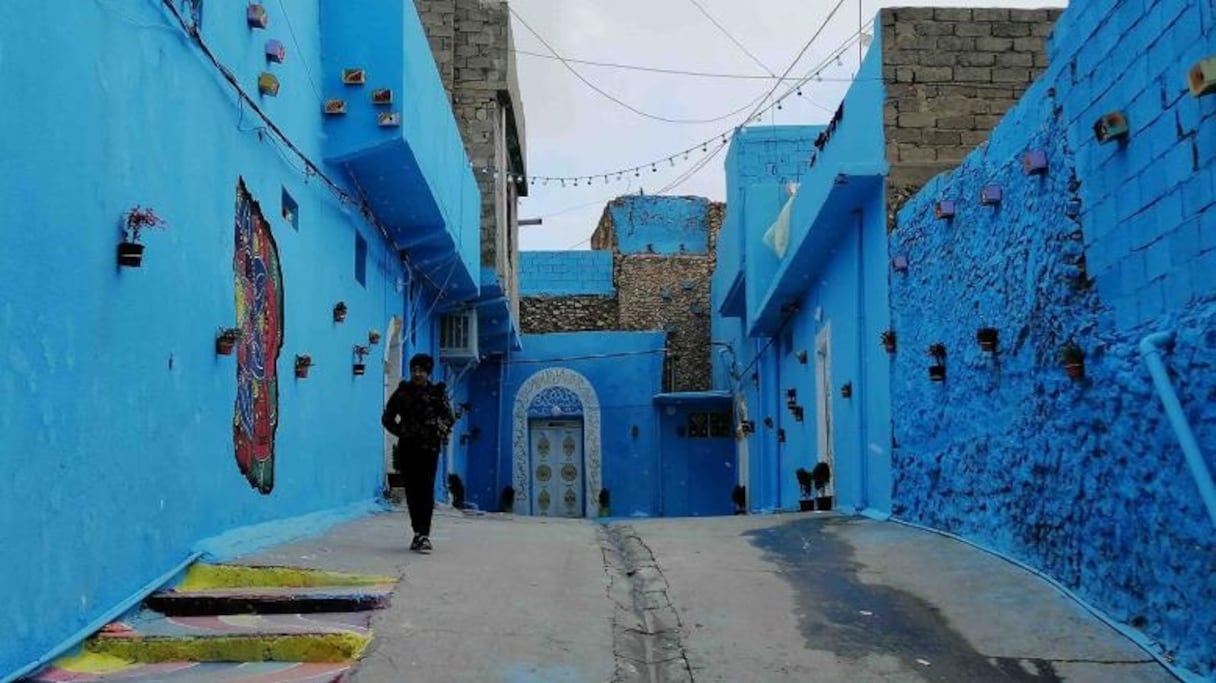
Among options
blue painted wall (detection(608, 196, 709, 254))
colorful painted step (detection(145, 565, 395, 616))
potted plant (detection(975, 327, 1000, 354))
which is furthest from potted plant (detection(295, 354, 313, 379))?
blue painted wall (detection(608, 196, 709, 254))

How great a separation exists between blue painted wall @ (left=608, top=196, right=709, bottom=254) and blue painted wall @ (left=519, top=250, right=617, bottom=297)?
1043 mm

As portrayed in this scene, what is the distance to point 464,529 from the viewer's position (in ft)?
32.4

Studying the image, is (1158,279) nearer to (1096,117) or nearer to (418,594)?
(1096,117)

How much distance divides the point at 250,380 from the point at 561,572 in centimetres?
247

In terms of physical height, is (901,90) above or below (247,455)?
above

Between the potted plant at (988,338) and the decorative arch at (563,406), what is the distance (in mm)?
16297

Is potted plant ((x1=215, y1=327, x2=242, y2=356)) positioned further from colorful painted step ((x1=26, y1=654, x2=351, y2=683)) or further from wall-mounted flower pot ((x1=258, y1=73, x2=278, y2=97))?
colorful painted step ((x1=26, y1=654, x2=351, y2=683))

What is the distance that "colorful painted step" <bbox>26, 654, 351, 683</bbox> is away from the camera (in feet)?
14.2

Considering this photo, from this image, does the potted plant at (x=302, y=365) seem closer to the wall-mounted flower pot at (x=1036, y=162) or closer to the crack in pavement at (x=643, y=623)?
the crack in pavement at (x=643, y=623)

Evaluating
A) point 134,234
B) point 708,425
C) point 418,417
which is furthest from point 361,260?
point 708,425

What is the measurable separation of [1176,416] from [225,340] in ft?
16.9

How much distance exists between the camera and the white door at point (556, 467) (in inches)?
924

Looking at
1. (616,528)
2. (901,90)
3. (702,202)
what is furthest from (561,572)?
(702,202)

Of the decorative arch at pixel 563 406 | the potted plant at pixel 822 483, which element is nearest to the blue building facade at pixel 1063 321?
the potted plant at pixel 822 483
